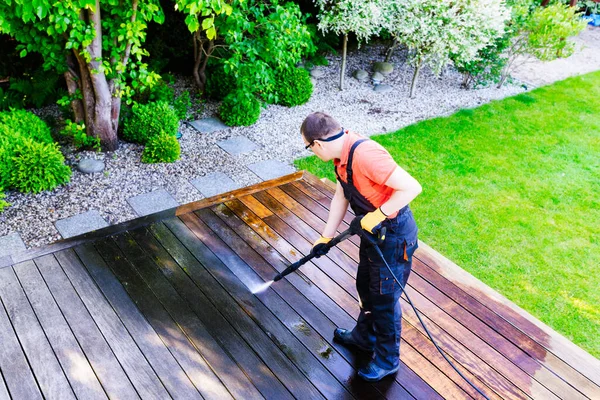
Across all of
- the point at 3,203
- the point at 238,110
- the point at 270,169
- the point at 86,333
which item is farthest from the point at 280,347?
the point at 238,110

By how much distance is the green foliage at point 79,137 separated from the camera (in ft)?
14.9

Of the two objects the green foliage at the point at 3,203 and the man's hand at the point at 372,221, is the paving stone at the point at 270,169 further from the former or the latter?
the man's hand at the point at 372,221

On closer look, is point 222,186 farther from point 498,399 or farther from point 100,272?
point 498,399

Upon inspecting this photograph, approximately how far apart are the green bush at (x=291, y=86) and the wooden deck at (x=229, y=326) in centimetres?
298

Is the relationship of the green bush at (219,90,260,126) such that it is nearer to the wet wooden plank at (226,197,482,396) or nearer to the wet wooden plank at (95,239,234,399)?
the wet wooden plank at (226,197,482,396)

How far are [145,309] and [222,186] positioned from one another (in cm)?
181

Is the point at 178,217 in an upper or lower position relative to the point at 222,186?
upper

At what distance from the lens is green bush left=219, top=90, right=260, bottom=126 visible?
17.6ft

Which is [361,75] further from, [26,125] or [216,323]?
[216,323]

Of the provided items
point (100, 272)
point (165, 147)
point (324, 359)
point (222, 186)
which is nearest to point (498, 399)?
point (324, 359)

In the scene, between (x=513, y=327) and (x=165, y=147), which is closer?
(x=513, y=327)

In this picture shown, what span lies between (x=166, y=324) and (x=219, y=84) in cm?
384

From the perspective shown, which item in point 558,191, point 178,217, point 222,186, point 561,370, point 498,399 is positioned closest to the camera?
point 498,399

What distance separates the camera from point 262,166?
4758mm
